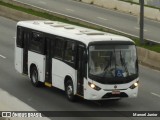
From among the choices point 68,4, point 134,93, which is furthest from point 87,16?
point 134,93

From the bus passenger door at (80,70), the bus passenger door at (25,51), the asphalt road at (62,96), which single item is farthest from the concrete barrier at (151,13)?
the bus passenger door at (80,70)

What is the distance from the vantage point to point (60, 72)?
21.0 meters

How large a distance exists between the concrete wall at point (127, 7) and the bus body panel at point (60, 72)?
29.2 m

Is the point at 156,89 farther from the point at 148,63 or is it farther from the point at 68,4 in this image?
the point at 68,4

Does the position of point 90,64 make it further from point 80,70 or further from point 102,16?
point 102,16

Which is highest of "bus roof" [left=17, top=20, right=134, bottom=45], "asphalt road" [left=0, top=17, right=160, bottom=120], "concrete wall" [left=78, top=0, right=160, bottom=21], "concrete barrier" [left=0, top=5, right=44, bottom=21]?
"bus roof" [left=17, top=20, right=134, bottom=45]

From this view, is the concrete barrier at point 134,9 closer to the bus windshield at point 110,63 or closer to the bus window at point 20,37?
the bus window at point 20,37

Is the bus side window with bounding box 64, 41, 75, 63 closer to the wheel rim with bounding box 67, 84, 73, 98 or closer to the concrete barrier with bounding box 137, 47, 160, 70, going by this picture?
the wheel rim with bounding box 67, 84, 73, 98

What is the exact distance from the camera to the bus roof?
1963 centimetres

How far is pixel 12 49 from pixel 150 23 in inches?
718

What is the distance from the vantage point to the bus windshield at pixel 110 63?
1920 cm

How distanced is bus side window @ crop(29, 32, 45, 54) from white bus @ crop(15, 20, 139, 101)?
309mm

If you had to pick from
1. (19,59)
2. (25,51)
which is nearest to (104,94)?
(25,51)

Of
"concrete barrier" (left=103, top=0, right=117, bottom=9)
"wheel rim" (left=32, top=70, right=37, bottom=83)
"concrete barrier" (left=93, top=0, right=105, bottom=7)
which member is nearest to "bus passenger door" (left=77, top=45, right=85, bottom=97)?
"wheel rim" (left=32, top=70, right=37, bottom=83)
